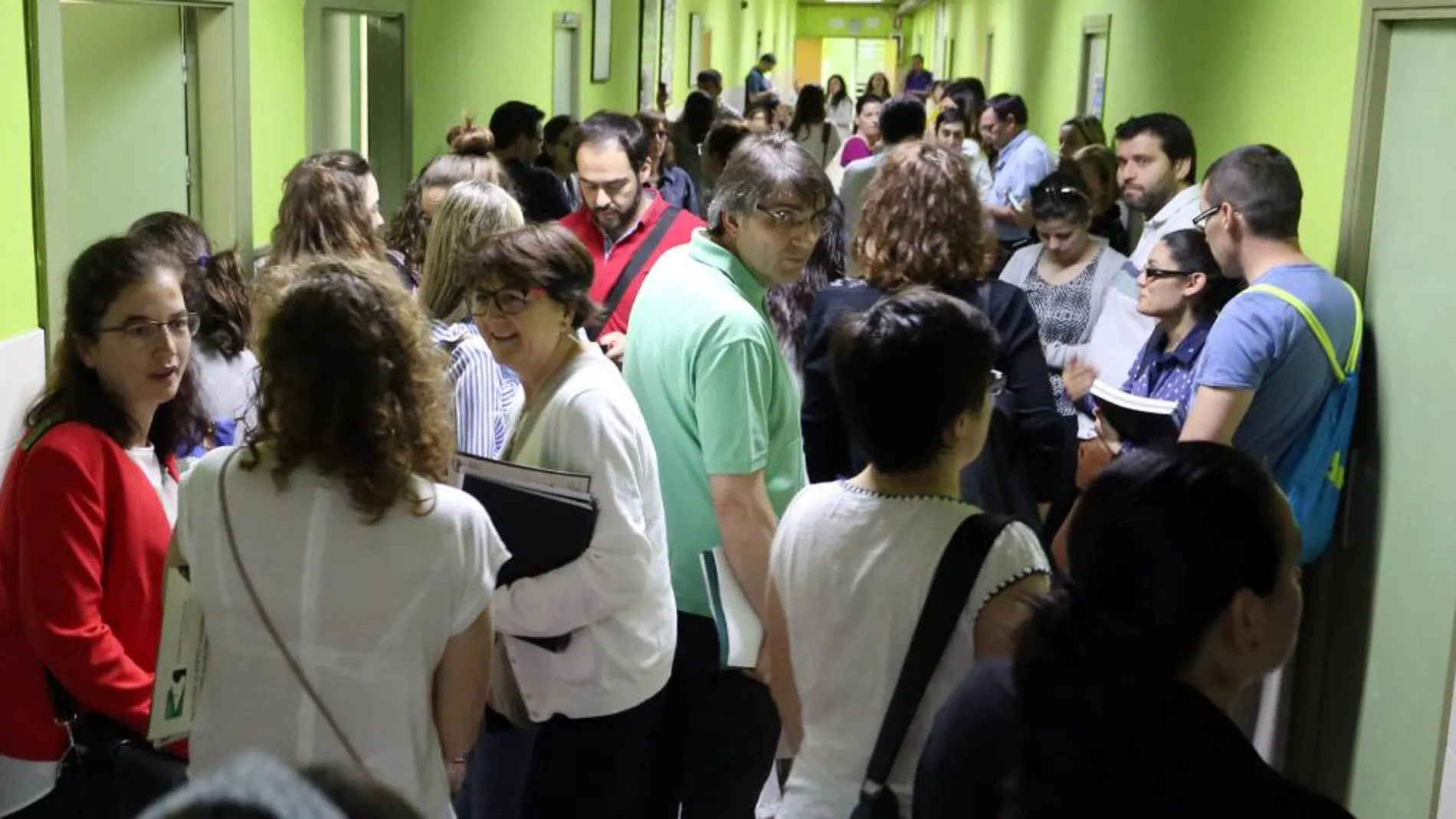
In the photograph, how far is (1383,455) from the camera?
10.2 feet

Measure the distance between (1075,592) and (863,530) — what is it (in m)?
0.44

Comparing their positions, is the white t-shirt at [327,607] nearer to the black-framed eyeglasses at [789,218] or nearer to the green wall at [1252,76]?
the black-framed eyeglasses at [789,218]

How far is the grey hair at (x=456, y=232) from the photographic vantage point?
118 inches

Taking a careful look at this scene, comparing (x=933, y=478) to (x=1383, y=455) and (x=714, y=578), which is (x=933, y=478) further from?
(x=1383, y=455)

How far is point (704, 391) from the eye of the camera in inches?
94.7

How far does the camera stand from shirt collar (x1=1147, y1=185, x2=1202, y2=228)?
13.5ft

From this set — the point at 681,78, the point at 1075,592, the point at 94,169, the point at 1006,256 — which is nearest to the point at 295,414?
the point at 1075,592

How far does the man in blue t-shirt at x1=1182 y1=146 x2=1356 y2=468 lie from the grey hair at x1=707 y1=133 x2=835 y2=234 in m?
0.97

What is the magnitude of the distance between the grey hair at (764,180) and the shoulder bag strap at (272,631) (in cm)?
104

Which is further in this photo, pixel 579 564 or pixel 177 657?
pixel 579 564

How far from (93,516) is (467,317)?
3.39ft

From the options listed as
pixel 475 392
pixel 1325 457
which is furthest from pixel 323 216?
pixel 1325 457

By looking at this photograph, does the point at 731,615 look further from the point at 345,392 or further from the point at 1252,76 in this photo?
the point at 1252,76

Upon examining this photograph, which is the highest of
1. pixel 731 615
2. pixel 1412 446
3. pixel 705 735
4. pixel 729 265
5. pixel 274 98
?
pixel 274 98
